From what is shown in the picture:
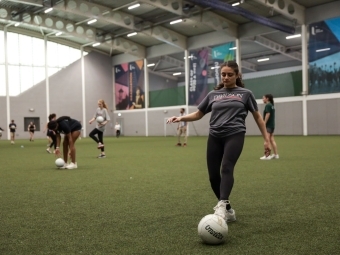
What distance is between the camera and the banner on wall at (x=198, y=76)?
39875 millimetres

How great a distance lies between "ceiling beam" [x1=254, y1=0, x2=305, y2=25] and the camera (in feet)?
99.1

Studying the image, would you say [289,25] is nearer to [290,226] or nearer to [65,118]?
[65,118]

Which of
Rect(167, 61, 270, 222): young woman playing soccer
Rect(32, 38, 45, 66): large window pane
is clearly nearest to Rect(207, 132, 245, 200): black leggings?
Rect(167, 61, 270, 222): young woman playing soccer

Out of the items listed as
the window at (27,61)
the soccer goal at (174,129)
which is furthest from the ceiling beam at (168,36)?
the window at (27,61)

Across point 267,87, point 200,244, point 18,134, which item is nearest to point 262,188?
point 200,244

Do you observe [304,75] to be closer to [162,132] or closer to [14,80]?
[162,132]

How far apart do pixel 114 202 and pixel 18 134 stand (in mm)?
40845

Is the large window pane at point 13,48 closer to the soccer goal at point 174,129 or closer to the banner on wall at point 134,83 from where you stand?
the banner on wall at point 134,83

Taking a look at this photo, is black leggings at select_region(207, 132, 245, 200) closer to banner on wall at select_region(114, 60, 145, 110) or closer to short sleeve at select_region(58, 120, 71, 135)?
short sleeve at select_region(58, 120, 71, 135)

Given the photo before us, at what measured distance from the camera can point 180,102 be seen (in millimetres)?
44281

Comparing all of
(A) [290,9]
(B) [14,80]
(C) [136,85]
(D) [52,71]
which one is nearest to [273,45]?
(A) [290,9]

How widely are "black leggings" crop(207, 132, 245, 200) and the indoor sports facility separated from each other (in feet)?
1.61

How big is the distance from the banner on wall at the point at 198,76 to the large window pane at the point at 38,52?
50.9ft

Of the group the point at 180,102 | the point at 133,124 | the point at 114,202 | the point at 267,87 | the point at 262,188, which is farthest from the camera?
the point at 133,124
